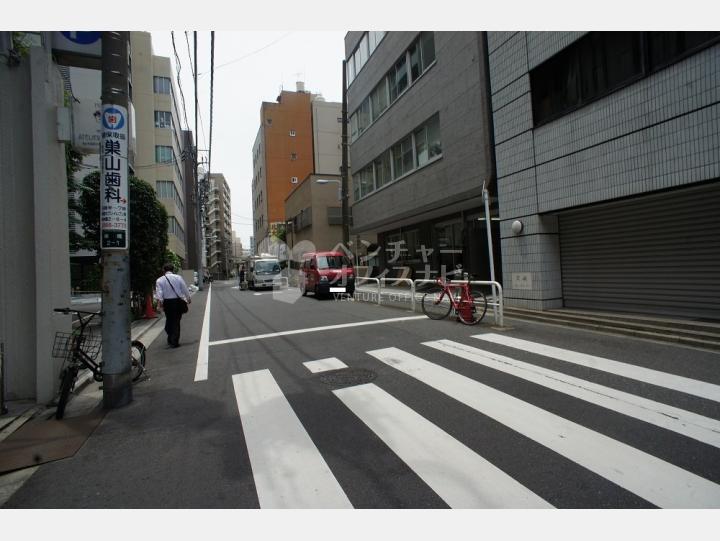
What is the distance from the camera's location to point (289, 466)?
10.2 ft

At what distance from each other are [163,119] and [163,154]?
11.6ft

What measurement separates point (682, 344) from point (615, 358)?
152 centimetres

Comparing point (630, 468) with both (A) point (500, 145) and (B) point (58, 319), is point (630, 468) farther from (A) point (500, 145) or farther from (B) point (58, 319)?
(A) point (500, 145)

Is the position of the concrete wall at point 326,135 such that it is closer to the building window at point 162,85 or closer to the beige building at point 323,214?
the building window at point 162,85

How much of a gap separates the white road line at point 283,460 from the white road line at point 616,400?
288cm

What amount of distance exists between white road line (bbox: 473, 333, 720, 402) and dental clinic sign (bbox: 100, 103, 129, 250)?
5966mm

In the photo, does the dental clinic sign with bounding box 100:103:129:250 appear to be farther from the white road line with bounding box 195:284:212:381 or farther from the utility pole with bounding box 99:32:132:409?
the white road line with bounding box 195:284:212:381

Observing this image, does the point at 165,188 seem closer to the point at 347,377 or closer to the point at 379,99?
the point at 379,99

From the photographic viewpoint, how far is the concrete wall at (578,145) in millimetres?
6254

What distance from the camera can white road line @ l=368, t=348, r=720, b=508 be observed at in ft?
8.40

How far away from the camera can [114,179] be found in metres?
4.71

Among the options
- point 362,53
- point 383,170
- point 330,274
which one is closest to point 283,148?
point 362,53

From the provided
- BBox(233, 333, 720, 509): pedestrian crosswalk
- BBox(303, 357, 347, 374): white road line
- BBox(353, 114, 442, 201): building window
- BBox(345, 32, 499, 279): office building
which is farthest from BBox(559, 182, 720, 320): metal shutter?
BBox(353, 114, 442, 201): building window

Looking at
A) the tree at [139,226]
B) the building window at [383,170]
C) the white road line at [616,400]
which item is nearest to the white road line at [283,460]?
the white road line at [616,400]
